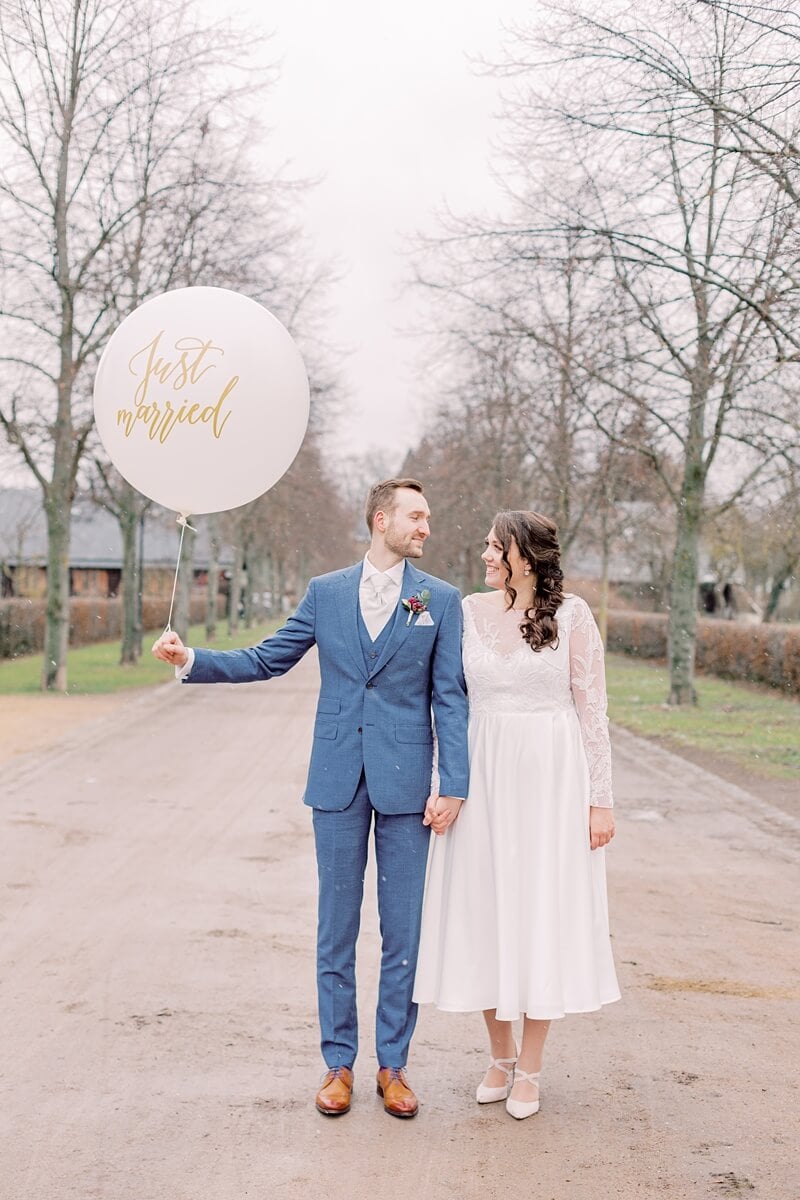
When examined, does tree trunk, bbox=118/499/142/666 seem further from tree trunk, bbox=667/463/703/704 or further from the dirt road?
the dirt road

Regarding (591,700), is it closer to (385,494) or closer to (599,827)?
(599,827)

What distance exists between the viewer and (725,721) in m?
19.4

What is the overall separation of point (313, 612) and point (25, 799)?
7.28 m

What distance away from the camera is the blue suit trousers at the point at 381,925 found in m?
4.45

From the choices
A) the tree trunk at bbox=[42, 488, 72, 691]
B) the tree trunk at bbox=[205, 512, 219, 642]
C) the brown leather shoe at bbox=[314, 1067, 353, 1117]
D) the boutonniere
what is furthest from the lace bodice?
the tree trunk at bbox=[205, 512, 219, 642]

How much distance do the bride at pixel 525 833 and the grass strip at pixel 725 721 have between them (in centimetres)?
943

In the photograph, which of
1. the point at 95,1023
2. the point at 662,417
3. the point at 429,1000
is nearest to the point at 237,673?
the point at 429,1000

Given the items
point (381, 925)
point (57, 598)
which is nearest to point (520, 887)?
point (381, 925)

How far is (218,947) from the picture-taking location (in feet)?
20.8

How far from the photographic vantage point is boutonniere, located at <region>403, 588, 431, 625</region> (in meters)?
4.44

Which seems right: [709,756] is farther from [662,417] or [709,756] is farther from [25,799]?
[25,799]

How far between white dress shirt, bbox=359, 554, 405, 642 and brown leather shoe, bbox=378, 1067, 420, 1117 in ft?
4.68

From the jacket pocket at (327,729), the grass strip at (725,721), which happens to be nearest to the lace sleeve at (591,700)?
the jacket pocket at (327,729)

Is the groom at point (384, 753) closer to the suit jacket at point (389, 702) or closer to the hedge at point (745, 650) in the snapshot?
the suit jacket at point (389, 702)
